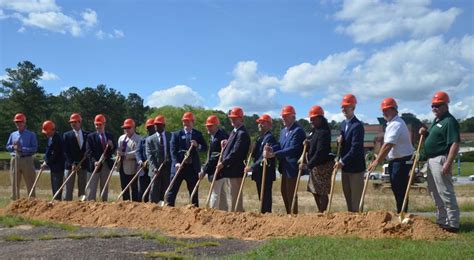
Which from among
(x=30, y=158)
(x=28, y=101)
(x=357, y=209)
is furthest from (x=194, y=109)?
(x=357, y=209)

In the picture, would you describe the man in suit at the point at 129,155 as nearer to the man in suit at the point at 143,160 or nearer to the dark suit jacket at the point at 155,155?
the man in suit at the point at 143,160

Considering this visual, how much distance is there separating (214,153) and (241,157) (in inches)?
31.3

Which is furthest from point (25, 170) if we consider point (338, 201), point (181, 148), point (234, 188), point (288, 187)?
point (338, 201)

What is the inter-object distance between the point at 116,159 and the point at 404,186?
673 centimetres

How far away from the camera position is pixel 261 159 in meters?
10.5

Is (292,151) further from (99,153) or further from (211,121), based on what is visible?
(99,153)

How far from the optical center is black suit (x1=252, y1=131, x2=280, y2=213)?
10.4 metres

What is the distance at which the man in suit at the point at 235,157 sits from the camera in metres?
10.5

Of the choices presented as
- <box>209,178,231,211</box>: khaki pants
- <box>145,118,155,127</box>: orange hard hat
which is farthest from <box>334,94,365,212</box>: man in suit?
<box>145,118,155,127</box>: orange hard hat

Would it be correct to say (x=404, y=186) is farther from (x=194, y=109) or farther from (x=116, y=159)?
(x=194, y=109)

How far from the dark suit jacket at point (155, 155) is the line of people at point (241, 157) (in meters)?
0.02

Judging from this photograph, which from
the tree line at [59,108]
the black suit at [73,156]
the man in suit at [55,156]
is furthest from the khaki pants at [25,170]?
the tree line at [59,108]

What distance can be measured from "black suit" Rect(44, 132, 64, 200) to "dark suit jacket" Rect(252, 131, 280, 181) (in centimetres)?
526

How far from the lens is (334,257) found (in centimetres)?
649
